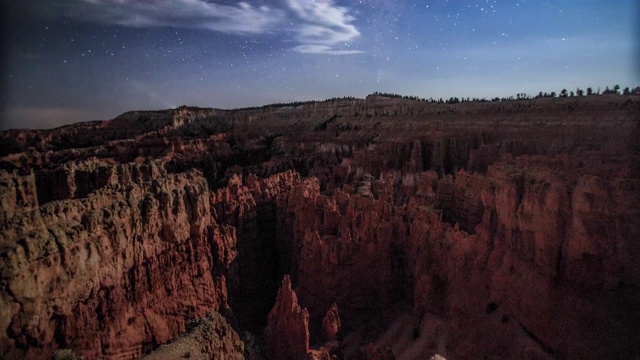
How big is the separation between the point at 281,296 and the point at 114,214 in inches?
154

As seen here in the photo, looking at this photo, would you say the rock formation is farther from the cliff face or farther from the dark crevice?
the dark crevice

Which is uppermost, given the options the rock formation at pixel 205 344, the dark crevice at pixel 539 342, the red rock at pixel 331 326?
the rock formation at pixel 205 344

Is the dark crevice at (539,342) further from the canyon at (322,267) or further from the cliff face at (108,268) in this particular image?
the cliff face at (108,268)

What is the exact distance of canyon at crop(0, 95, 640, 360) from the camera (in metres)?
6.30

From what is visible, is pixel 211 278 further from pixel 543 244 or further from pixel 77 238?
pixel 543 244

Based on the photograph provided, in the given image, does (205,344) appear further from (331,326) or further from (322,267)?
(322,267)

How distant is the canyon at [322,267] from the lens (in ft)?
20.7

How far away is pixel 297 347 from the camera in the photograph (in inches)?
337

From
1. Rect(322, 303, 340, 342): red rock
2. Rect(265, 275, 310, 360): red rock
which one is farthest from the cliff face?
Rect(322, 303, 340, 342): red rock

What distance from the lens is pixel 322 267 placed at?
454 inches

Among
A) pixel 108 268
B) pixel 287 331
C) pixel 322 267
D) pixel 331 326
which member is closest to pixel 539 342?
pixel 331 326

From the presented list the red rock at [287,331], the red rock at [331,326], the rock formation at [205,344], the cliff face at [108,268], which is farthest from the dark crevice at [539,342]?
the cliff face at [108,268]

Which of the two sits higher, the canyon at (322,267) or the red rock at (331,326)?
the canyon at (322,267)

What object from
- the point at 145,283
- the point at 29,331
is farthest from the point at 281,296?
the point at 29,331
